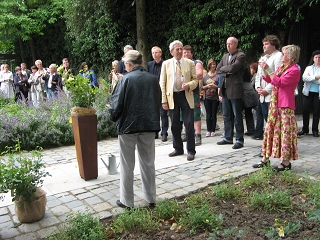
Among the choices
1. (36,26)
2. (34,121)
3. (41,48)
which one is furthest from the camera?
(41,48)

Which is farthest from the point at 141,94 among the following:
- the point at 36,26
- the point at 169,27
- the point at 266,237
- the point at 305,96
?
the point at 36,26

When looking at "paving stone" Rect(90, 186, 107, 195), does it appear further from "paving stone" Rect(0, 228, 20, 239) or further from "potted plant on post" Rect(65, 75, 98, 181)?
"paving stone" Rect(0, 228, 20, 239)

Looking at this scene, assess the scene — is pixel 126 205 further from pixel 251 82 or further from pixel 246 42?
pixel 246 42

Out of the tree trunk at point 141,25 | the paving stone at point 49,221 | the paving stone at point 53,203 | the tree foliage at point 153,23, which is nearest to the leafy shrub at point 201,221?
the paving stone at point 49,221

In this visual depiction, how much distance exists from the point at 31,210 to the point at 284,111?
3700 mm

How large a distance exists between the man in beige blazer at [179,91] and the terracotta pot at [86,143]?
1562 millimetres

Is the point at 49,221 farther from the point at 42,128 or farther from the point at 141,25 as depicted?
the point at 141,25

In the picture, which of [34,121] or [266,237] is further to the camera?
[34,121]

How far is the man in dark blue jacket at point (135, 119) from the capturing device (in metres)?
3.67

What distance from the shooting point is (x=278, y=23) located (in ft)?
34.0

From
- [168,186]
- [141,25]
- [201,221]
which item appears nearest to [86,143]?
[168,186]

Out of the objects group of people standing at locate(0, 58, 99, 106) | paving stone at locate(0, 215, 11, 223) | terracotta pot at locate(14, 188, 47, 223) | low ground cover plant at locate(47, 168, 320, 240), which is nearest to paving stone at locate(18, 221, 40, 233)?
terracotta pot at locate(14, 188, 47, 223)

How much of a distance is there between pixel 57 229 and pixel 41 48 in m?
22.7

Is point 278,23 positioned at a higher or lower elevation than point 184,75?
higher
